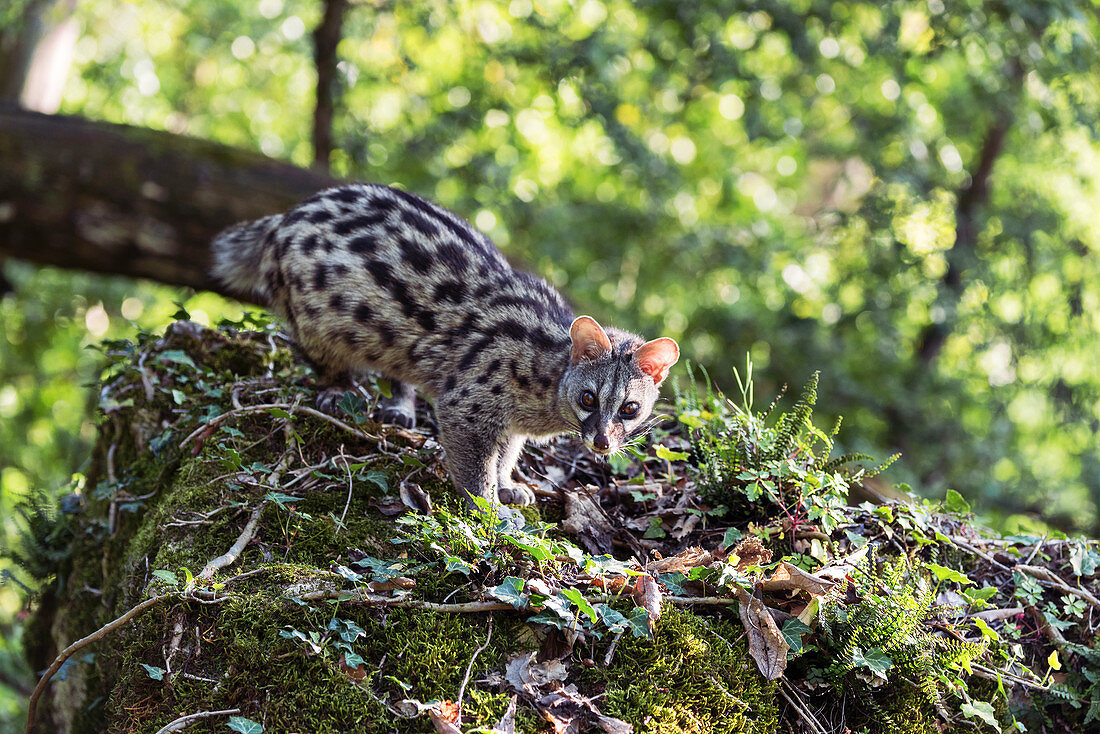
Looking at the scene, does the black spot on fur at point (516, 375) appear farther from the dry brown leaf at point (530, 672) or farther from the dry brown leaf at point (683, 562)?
the dry brown leaf at point (530, 672)

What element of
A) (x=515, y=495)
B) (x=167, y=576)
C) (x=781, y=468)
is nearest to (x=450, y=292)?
(x=515, y=495)

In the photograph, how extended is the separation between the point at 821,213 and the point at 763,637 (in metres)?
6.79

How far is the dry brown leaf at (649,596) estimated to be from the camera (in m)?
3.23

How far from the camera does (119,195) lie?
760 cm

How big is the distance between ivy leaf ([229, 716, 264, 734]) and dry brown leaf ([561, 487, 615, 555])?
1.57m

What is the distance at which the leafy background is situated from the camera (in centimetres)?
797

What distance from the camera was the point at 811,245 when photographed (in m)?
9.56

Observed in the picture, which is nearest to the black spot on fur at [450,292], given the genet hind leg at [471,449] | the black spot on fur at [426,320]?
the black spot on fur at [426,320]

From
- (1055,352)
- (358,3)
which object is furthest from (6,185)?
(1055,352)

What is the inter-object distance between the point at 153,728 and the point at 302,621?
0.59m

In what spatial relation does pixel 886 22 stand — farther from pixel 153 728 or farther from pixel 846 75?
pixel 153 728

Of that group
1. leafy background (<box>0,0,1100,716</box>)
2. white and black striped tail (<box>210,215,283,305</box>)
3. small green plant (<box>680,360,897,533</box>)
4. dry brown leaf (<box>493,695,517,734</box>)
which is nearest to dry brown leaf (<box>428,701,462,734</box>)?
dry brown leaf (<box>493,695,517,734</box>)

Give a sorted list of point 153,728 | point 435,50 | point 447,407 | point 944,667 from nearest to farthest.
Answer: point 153,728 → point 944,667 → point 447,407 → point 435,50

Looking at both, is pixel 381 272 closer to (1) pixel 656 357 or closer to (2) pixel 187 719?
(1) pixel 656 357
